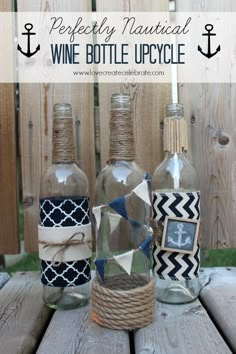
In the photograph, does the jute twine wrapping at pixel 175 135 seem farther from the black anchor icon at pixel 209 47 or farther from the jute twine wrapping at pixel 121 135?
the black anchor icon at pixel 209 47

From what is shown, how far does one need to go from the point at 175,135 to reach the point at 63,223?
308 millimetres

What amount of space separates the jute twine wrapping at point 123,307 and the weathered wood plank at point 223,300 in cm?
13

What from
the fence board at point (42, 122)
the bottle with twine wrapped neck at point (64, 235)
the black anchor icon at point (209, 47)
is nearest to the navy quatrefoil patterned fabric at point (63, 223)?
the bottle with twine wrapped neck at point (64, 235)

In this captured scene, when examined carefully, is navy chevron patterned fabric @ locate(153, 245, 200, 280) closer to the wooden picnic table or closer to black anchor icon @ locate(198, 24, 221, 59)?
the wooden picnic table

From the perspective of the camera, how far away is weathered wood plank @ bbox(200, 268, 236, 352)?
0.82 m

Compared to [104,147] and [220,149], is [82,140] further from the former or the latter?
[220,149]

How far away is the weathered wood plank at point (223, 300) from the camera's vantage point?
0.82m

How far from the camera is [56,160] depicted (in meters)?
0.98

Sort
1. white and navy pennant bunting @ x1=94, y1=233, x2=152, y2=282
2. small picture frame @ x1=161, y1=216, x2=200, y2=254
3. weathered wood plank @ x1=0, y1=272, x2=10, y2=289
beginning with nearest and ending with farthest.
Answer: white and navy pennant bunting @ x1=94, y1=233, x2=152, y2=282, small picture frame @ x1=161, y1=216, x2=200, y2=254, weathered wood plank @ x1=0, y1=272, x2=10, y2=289

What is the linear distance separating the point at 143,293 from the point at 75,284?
16 cm

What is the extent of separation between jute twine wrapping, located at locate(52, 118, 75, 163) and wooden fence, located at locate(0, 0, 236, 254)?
193mm

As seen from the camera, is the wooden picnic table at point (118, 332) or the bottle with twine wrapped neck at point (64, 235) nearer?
the wooden picnic table at point (118, 332)

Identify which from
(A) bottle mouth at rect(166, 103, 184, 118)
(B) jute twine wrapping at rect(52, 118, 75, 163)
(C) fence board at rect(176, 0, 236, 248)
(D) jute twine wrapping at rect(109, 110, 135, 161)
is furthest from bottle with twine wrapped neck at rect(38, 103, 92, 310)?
(C) fence board at rect(176, 0, 236, 248)

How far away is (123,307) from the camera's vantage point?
83 cm
